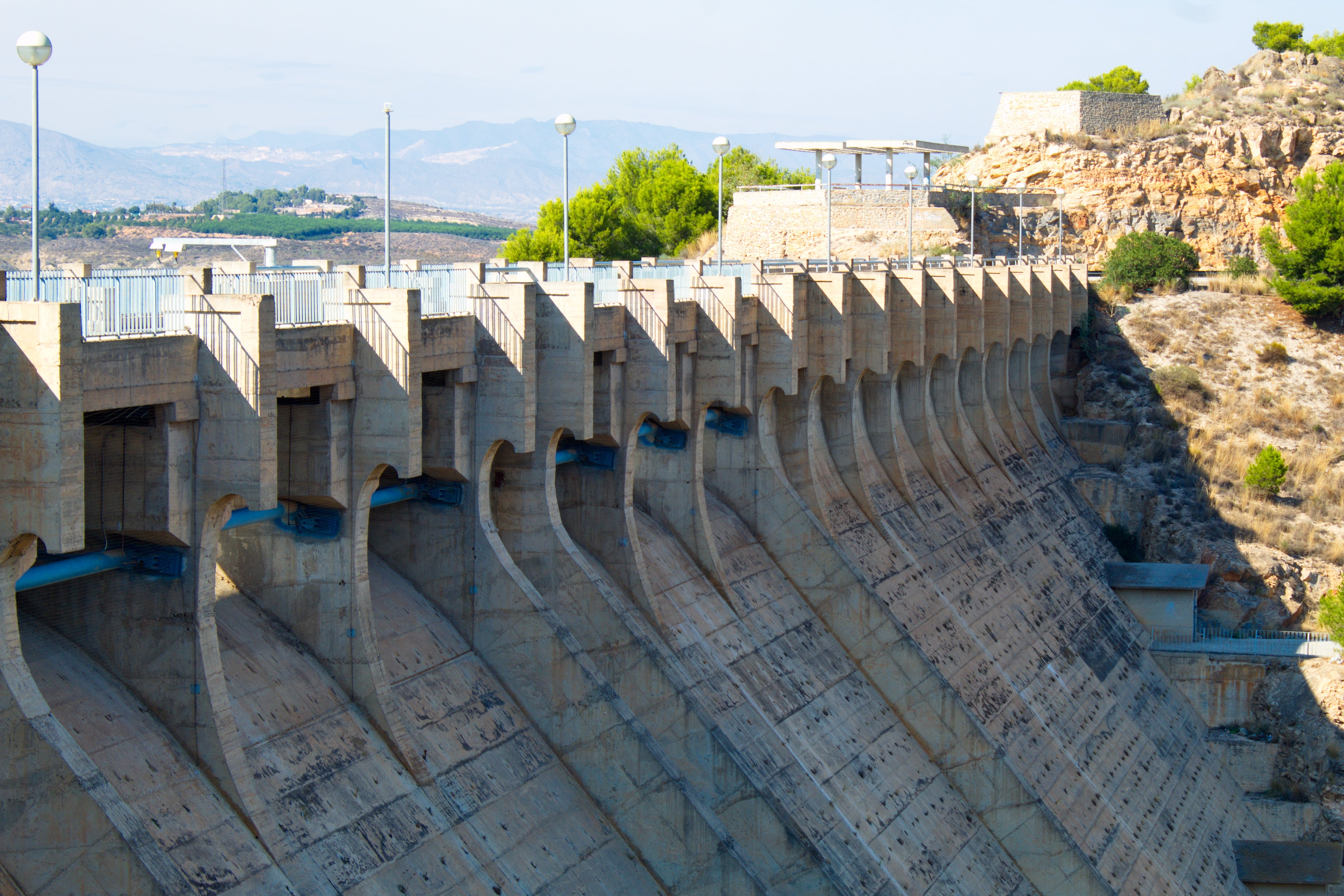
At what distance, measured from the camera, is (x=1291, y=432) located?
45688 mm

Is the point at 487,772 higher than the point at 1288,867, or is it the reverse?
the point at 487,772

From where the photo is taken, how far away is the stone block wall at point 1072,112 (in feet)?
228

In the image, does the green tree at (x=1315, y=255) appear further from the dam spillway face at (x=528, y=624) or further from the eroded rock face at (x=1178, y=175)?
the dam spillway face at (x=528, y=624)

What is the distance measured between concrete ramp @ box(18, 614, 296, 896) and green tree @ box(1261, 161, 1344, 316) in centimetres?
4639

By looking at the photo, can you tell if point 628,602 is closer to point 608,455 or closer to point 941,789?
point 608,455

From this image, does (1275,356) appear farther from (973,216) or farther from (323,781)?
(323,781)

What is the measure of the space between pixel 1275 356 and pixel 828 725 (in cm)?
3262

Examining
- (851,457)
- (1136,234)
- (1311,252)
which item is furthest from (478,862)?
A: (1136,234)

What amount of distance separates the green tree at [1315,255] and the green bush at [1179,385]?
6.37m

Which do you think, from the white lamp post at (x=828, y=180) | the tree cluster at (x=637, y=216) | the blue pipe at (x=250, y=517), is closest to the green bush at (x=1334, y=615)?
the white lamp post at (x=828, y=180)

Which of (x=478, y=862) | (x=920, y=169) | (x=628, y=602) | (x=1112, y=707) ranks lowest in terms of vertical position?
(x=1112, y=707)

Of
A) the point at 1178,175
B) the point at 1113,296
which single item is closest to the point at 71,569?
the point at 1113,296

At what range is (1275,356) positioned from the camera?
48.9 meters

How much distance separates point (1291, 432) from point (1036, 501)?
11.5m
